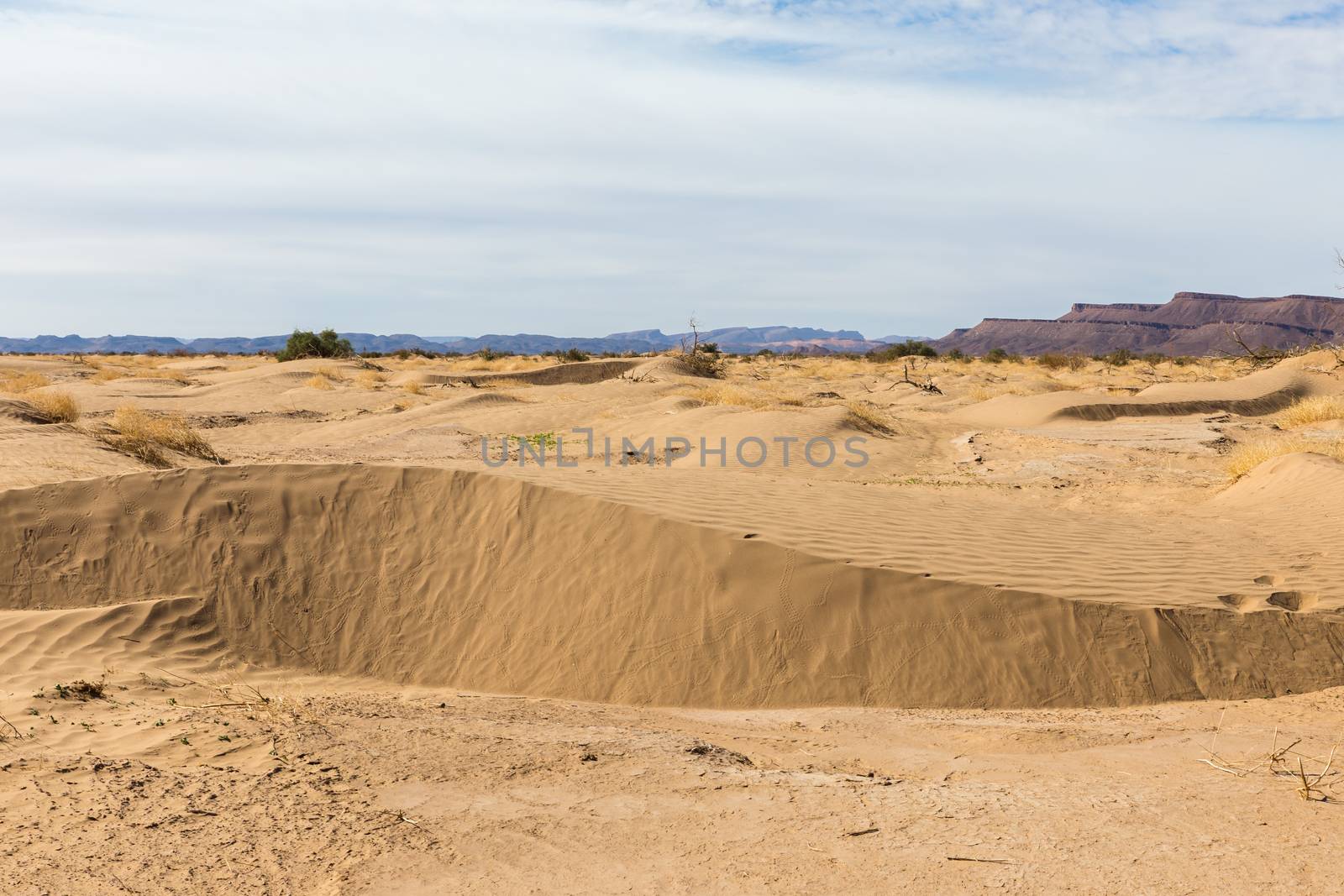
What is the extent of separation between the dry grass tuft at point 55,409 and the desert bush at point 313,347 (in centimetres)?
2617

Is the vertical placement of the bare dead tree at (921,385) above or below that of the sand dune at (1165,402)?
above

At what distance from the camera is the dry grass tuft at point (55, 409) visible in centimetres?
1352

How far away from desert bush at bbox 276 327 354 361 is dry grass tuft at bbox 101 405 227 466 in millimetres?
28635

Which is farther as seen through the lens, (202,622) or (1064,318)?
(1064,318)

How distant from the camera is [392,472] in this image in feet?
28.0

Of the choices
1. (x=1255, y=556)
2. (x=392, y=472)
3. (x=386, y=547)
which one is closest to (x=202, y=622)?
(x=386, y=547)

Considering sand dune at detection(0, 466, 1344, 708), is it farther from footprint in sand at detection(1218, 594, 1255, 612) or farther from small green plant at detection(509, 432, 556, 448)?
small green plant at detection(509, 432, 556, 448)

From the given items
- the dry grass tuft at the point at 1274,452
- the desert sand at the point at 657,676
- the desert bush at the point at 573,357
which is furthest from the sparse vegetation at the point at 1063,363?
the desert sand at the point at 657,676

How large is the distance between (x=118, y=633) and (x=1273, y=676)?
7.94 meters

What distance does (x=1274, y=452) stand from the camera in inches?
470

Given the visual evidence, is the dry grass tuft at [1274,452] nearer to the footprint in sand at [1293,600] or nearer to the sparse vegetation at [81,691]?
the footprint in sand at [1293,600]

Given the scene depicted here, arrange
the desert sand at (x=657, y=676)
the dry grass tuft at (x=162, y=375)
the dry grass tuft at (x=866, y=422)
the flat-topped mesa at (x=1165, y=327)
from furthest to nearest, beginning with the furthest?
1. the flat-topped mesa at (x=1165, y=327)
2. the dry grass tuft at (x=162, y=375)
3. the dry grass tuft at (x=866, y=422)
4. the desert sand at (x=657, y=676)

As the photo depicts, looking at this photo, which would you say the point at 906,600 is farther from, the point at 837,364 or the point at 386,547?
the point at 837,364

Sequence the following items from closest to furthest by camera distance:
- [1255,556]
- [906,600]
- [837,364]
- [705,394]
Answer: [906,600]
[1255,556]
[705,394]
[837,364]
